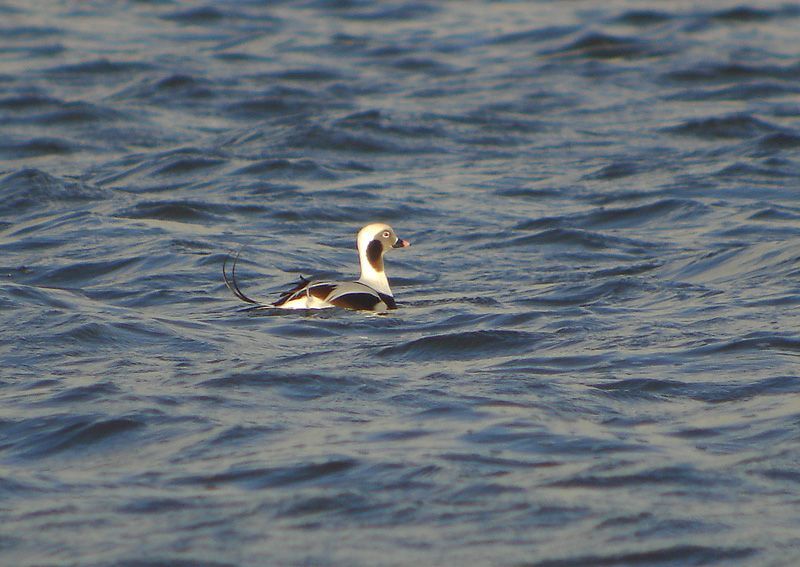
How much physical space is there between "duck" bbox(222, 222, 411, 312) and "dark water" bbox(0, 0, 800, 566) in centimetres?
11

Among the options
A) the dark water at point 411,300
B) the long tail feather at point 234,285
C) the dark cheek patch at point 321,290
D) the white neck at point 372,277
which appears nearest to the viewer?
the dark water at point 411,300

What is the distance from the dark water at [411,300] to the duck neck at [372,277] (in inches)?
11.2

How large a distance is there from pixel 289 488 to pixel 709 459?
1968 millimetres

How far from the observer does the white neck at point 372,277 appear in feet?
35.2

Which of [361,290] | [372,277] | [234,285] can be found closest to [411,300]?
[372,277]

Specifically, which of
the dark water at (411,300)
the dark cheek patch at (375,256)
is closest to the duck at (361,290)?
the dark cheek patch at (375,256)

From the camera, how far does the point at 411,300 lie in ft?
36.5

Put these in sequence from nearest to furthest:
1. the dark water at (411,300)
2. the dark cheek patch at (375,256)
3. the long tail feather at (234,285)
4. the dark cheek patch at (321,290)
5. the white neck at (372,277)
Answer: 1. the dark water at (411,300)
2. the dark cheek patch at (321,290)
3. the long tail feather at (234,285)
4. the white neck at (372,277)
5. the dark cheek patch at (375,256)

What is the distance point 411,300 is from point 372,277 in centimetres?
46

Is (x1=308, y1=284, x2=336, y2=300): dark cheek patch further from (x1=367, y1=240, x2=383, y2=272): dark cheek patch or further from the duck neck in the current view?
(x1=367, y1=240, x2=383, y2=272): dark cheek patch

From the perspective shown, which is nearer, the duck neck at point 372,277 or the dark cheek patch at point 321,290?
the dark cheek patch at point 321,290

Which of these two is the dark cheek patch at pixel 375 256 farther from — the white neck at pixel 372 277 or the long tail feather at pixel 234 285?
the long tail feather at pixel 234 285

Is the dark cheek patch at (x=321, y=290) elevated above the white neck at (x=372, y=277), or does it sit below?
above

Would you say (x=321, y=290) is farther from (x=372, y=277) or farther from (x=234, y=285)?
(x=234, y=285)
